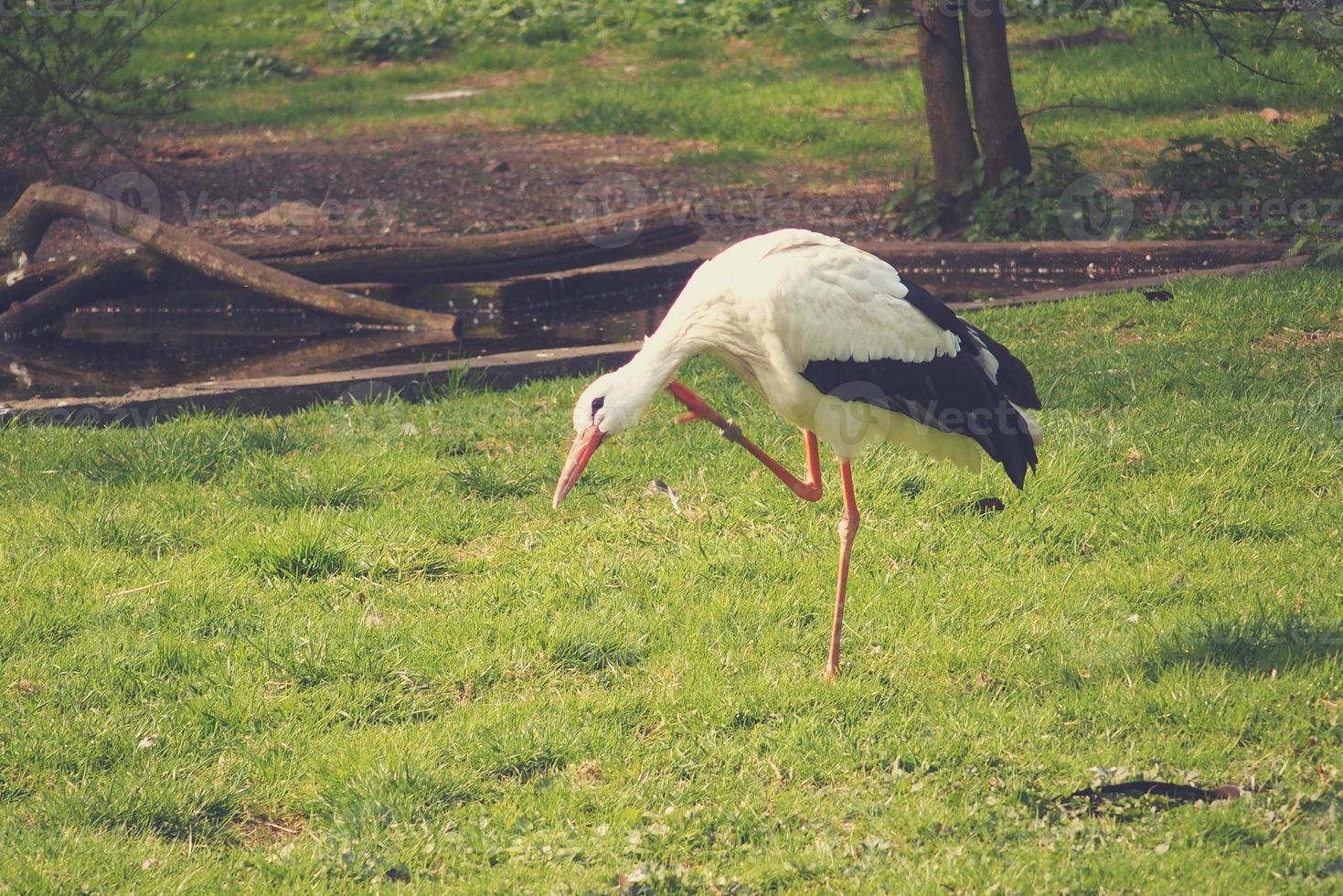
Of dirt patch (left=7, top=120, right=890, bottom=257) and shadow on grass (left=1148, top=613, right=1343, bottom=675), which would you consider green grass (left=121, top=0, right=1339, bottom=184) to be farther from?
shadow on grass (left=1148, top=613, right=1343, bottom=675)

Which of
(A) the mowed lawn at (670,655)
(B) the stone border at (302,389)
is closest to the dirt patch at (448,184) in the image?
(B) the stone border at (302,389)

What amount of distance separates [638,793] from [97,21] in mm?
19374

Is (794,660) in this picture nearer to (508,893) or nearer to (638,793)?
(638,793)

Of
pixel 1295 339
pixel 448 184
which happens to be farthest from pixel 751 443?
pixel 448 184

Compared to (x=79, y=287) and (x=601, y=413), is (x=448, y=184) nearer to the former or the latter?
(x=79, y=287)

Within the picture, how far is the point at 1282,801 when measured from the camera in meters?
3.39

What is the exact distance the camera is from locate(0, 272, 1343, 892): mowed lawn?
342 centimetres

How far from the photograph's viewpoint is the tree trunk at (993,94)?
938 centimetres

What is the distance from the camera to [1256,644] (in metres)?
4.05

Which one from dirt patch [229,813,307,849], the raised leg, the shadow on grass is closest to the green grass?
the raised leg

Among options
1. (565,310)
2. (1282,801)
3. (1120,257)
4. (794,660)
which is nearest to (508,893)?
(794,660)

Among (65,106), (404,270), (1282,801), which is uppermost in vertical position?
(65,106)

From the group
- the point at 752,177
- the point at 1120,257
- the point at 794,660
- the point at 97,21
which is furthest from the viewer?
the point at 97,21

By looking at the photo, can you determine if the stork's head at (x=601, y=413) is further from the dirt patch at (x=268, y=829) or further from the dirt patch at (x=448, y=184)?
the dirt patch at (x=448, y=184)
